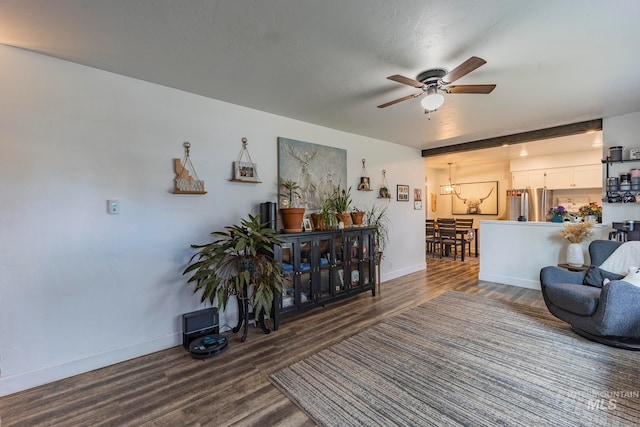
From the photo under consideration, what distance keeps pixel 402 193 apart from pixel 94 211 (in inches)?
180

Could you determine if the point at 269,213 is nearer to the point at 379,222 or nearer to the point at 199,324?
the point at 199,324

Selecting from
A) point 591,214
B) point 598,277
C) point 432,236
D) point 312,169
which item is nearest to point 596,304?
point 598,277

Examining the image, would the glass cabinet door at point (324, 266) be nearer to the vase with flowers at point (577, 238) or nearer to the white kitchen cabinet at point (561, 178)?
the vase with flowers at point (577, 238)

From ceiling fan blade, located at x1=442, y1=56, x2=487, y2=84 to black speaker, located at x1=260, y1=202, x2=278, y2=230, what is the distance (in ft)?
6.74

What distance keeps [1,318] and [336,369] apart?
8.16 feet

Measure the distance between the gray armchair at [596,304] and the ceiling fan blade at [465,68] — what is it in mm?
2210

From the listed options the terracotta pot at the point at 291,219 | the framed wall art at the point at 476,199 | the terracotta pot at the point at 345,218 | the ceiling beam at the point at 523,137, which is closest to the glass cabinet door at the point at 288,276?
the terracotta pot at the point at 291,219

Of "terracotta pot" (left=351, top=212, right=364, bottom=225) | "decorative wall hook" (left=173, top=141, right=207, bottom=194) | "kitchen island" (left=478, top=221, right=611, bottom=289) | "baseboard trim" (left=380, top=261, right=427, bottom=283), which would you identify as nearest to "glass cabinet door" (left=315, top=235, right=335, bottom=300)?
"terracotta pot" (left=351, top=212, right=364, bottom=225)

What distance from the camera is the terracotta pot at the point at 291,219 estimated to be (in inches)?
129

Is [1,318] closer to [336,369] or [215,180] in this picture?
[215,180]

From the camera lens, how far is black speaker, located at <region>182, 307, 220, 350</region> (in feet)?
8.63

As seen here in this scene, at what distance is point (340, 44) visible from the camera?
203 centimetres

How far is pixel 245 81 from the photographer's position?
2.60 metres

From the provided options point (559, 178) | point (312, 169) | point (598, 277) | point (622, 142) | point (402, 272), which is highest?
point (622, 142)
